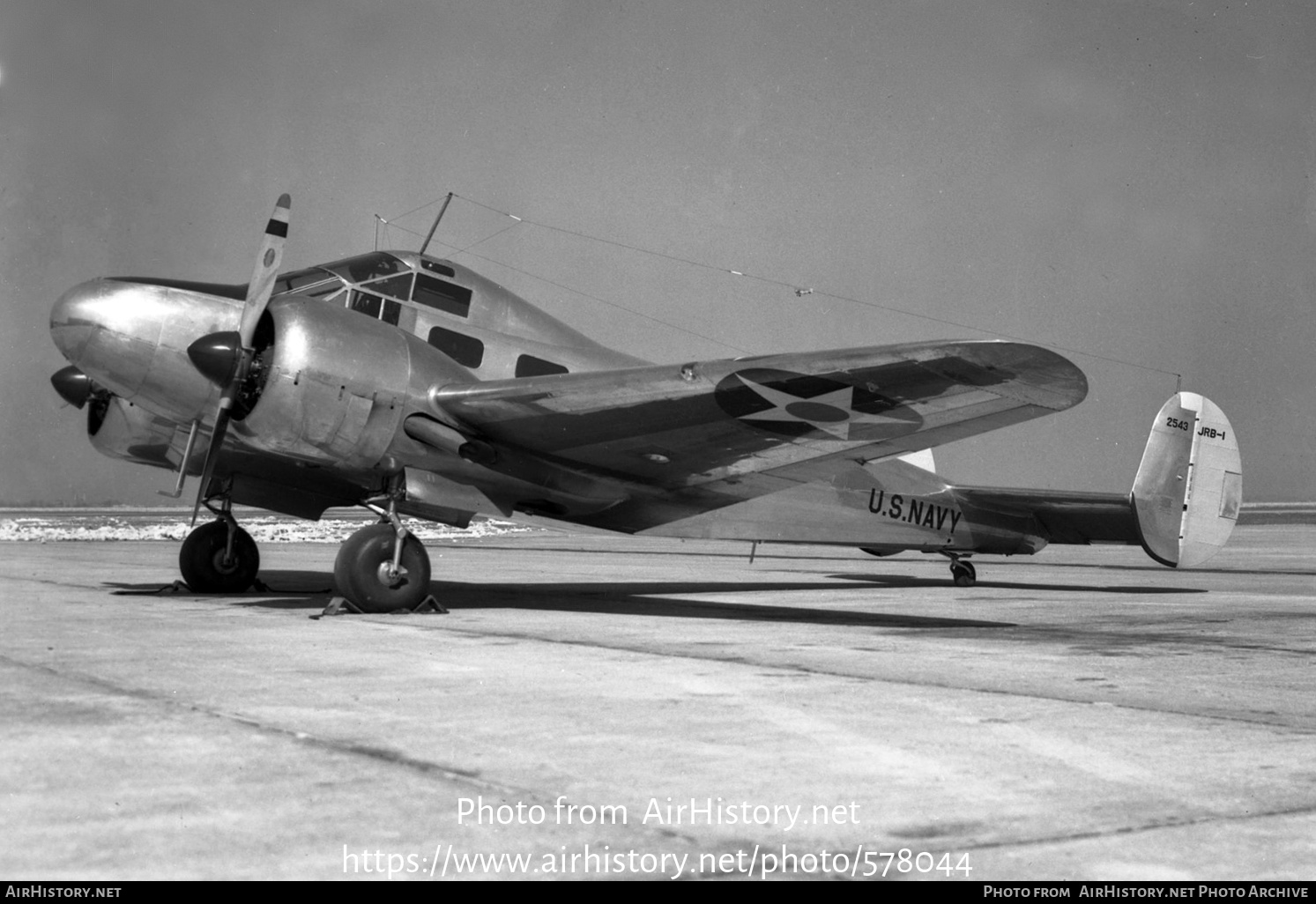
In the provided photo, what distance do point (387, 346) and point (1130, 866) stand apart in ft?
26.1

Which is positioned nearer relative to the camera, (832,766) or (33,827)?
(33,827)

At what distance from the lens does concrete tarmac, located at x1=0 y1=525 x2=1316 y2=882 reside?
316 centimetres

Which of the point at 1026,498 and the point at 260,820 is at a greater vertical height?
the point at 1026,498

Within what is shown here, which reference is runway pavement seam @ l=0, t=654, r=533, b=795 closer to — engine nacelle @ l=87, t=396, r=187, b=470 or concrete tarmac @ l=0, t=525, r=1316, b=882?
concrete tarmac @ l=0, t=525, r=1316, b=882

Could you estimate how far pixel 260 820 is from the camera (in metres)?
3.38

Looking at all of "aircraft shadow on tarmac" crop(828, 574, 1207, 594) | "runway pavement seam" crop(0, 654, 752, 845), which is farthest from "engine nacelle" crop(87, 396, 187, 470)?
"aircraft shadow on tarmac" crop(828, 574, 1207, 594)

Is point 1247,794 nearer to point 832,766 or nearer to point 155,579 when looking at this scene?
point 832,766

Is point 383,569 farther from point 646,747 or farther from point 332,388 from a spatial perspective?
point 646,747

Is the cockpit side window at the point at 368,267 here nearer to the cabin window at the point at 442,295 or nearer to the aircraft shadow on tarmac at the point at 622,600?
the cabin window at the point at 442,295

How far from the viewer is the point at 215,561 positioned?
1296 cm

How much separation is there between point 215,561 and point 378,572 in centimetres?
382

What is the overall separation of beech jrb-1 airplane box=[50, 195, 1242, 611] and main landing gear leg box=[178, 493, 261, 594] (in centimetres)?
2

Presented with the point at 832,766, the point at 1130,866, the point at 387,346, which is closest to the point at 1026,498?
the point at 387,346

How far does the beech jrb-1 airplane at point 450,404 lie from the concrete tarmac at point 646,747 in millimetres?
1322
